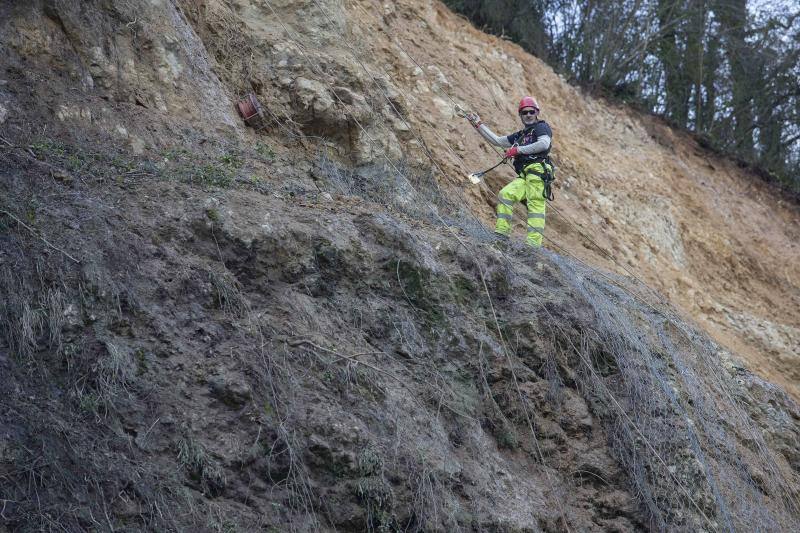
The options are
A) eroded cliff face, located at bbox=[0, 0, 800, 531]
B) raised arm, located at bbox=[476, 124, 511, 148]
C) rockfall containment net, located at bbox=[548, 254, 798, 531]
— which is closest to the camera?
eroded cliff face, located at bbox=[0, 0, 800, 531]

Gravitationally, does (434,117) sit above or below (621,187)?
below

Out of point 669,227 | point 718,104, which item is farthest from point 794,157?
point 669,227

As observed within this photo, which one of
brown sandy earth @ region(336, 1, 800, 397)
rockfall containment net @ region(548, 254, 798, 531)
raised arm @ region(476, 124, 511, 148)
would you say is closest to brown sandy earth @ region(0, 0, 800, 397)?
brown sandy earth @ region(336, 1, 800, 397)

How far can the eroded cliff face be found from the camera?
167 inches

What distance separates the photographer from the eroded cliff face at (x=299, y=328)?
4.25 meters

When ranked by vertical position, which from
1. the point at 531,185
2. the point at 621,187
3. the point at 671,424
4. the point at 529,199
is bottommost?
the point at 671,424

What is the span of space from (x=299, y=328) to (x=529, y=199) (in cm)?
340

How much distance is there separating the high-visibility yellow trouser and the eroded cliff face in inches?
19.0

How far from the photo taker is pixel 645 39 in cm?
1458

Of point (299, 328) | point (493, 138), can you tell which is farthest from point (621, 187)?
point (299, 328)

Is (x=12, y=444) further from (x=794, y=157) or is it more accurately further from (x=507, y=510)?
(x=794, y=157)

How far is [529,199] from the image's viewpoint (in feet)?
25.7

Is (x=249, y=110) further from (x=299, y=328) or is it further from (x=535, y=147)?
(x=299, y=328)

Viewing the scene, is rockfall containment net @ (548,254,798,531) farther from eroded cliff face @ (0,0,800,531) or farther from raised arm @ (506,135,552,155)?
raised arm @ (506,135,552,155)
